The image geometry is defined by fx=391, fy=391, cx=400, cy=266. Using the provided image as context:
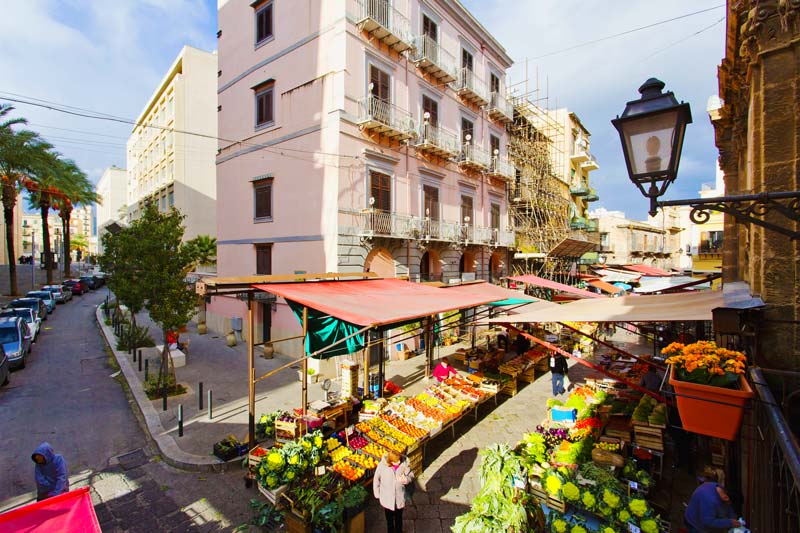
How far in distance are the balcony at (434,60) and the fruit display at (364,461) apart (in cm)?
1789

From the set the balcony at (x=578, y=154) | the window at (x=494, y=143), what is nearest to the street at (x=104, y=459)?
the window at (x=494, y=143)

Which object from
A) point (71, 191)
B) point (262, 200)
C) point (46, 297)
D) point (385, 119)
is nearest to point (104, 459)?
point (262, 200)

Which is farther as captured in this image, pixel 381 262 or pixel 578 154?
pixel 578 154

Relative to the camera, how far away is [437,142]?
20.5 metres

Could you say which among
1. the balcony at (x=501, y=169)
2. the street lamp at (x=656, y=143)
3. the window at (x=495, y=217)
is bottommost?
the street lamp at (x=656, y=143)

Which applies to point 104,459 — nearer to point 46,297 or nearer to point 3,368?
point 3,368

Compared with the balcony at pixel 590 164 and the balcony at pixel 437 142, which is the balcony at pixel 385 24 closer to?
the balcony at pixel 437 142

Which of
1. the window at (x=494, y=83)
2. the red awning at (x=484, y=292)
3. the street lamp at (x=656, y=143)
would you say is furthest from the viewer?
the window at (x=494, y=83)

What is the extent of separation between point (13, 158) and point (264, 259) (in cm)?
2855

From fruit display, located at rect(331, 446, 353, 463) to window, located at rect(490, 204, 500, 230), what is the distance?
68.2 ft

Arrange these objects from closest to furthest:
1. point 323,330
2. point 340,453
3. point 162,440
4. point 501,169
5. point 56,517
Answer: point 56,517
point 340,453
point 323,330
point 162,440
point 501,169

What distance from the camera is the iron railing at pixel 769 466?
2537 millimetres

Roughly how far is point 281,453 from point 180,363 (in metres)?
12.0

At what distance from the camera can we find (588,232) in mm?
39375
